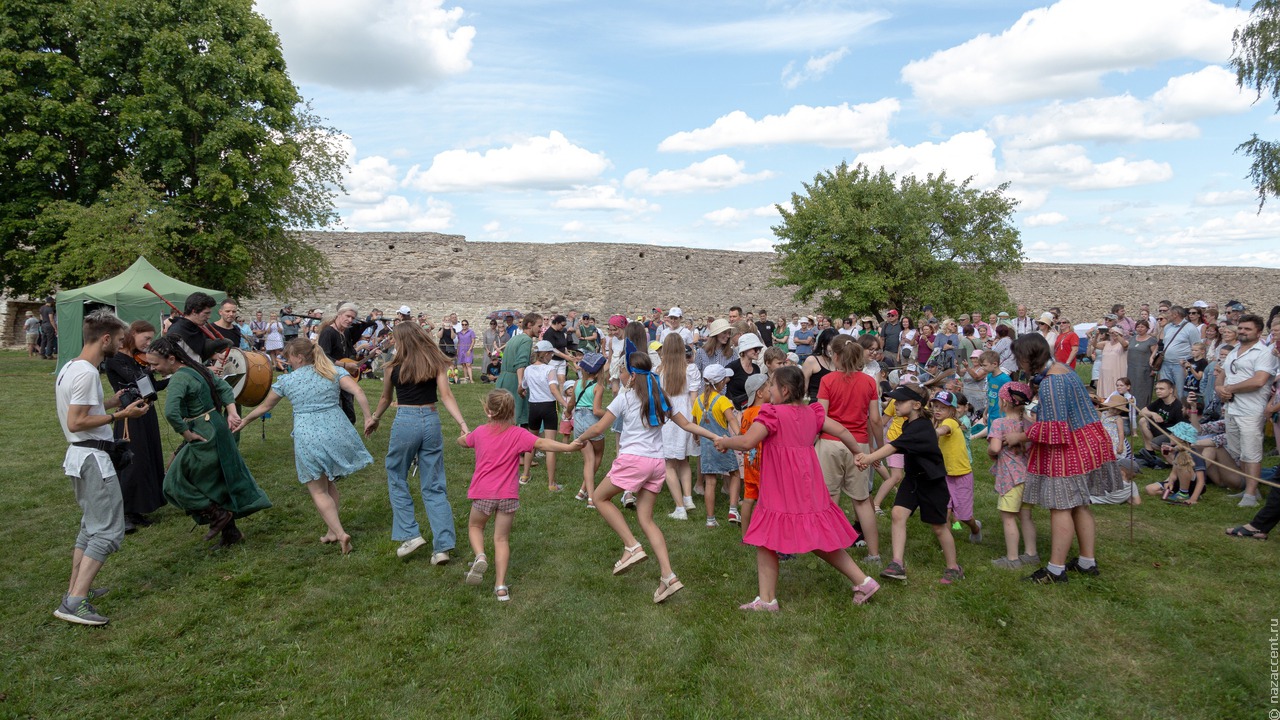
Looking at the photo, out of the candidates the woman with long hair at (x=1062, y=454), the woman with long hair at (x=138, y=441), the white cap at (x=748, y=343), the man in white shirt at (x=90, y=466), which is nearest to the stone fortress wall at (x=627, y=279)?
the woman with long hair at (x=138, y=441)

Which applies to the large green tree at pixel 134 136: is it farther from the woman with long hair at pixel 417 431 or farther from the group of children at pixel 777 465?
the group of children at pixel 777 465

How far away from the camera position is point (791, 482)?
14.2ft

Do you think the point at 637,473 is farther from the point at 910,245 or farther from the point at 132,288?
the point at 910,245

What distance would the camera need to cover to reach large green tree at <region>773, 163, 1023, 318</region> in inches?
952

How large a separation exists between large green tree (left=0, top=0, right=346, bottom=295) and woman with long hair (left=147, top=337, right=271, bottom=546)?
1516 centimetres

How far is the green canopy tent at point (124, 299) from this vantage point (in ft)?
51.4

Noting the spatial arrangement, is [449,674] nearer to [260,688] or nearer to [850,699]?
[260,688]

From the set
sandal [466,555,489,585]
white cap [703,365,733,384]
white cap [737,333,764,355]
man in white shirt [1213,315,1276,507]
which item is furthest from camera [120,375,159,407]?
man in white shirt [1213,315,1276,507]

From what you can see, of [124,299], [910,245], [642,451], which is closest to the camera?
[642,451]

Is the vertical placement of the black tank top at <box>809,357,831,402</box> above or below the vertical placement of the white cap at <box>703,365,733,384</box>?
below

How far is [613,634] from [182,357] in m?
3.79

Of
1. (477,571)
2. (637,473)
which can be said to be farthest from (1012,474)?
(477,571)

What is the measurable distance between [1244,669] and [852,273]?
22.2 metres

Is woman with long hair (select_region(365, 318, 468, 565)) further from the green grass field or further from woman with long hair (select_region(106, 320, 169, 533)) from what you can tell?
woman with long hair (select_region(106, 320, 169, 533))
